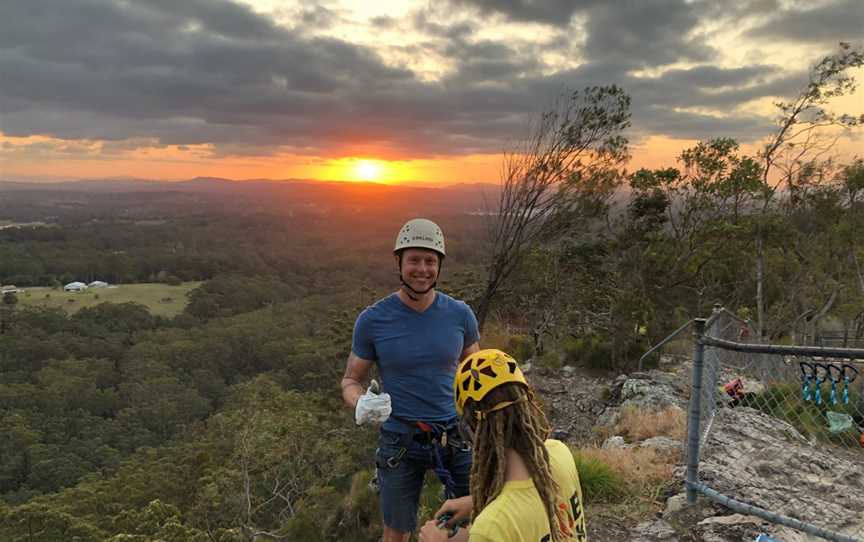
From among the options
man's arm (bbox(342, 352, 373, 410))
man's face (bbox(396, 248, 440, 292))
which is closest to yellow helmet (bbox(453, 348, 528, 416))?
man's face (bbox(396, 248, 440, 292))

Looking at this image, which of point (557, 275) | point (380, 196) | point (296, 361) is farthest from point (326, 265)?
point (557, 275)

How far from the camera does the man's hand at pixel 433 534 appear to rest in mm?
1666

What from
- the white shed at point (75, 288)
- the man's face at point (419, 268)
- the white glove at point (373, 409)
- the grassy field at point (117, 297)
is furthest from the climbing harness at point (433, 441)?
the white shed at point (75, 288)

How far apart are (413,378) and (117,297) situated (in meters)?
107

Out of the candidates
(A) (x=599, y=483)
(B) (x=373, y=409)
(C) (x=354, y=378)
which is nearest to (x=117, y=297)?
(A) (x=599, y=483)

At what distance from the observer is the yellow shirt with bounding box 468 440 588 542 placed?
52.7 inches

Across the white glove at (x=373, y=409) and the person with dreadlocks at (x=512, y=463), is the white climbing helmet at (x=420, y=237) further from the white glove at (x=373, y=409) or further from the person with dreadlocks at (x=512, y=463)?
the person with dreadlocks at (x=512, y=463)

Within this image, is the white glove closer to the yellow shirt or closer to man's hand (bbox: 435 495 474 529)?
man's hand (bbox: 435 495 474 529)

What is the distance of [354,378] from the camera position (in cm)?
276

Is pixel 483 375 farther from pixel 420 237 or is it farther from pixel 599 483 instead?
pixel 599 483

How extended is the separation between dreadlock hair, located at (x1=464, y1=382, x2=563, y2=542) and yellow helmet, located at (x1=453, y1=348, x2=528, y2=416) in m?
0.02

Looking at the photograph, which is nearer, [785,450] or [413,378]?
[413,378]

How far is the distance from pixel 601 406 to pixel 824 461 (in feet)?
17.0

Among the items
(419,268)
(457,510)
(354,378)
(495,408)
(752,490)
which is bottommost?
(752,490)
